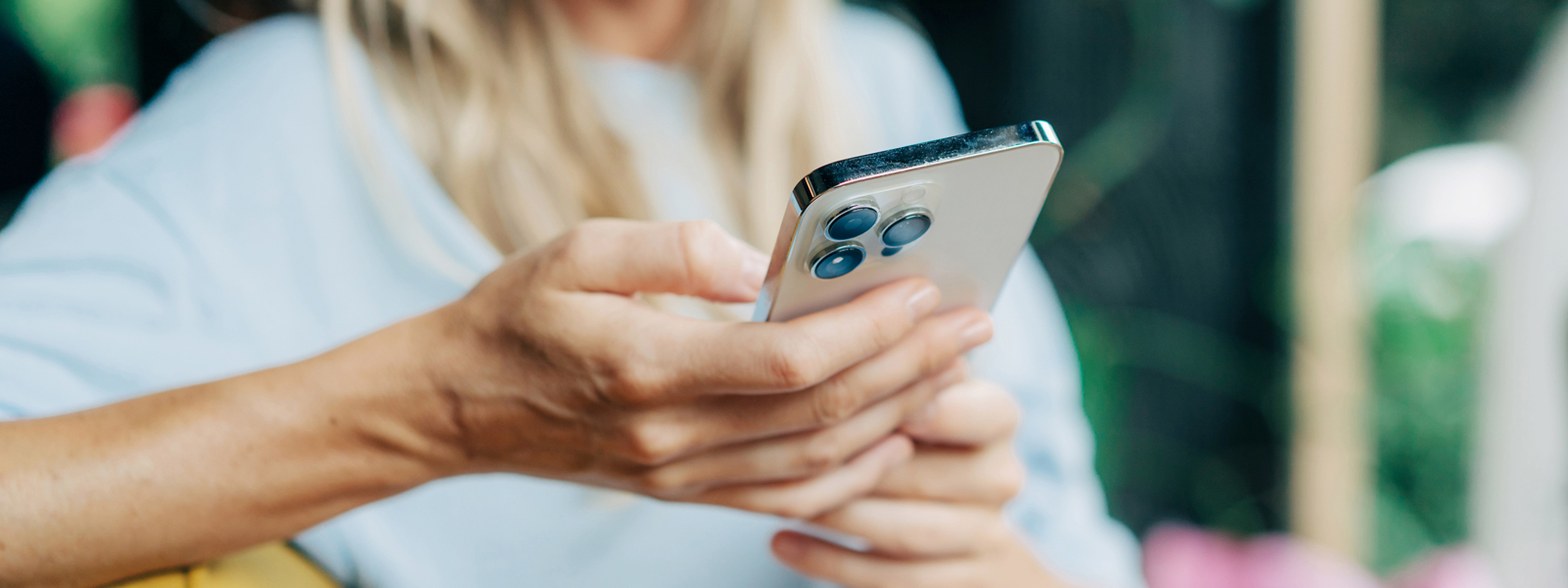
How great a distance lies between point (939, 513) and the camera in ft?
1.42

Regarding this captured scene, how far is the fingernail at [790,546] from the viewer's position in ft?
1.47

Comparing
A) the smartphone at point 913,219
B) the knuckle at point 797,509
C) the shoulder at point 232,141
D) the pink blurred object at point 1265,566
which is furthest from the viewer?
the pink blurred object at point 1265,566

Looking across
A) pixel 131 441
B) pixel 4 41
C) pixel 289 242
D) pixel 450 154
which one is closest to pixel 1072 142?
pixel 450 154

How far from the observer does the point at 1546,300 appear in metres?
0.93

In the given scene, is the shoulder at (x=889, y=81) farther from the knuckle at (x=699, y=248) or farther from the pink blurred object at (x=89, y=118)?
the pink blurred object at (x=89, y=118)

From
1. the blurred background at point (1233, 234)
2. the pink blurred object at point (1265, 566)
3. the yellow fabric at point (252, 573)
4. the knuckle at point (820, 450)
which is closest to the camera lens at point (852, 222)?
the knuckle at point (820, 450)

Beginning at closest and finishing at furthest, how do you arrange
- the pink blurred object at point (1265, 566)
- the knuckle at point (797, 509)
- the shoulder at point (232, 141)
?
1. the knuckle at point (797, 509)
2. the shoulder at point (232, 141)
3. the pink blurred object at point (1265, 566)

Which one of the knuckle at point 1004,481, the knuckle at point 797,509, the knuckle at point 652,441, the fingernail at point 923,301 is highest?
the fingernail at point 923,301

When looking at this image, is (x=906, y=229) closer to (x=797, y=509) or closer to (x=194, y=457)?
(x=797, y=509)

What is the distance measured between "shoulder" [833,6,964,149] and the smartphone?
17.1 inches

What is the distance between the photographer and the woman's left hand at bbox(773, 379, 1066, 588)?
→ 0.41 m

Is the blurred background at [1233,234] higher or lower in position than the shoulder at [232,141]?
lower

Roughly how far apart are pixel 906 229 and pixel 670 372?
0.10 meters

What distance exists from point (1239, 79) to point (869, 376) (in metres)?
0.91
